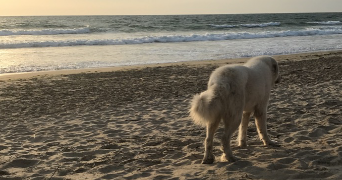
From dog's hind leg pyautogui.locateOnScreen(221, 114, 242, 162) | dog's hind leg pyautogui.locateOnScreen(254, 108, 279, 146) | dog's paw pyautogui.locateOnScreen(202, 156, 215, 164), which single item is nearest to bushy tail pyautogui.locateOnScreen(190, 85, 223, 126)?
A: dog's hind leg pyautogui.locateOnScreen(221, 114, 242, 162)

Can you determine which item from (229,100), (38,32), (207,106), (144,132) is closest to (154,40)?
(38,32)

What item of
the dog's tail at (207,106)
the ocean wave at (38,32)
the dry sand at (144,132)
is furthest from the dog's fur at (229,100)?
the ocean wave at (38,32)

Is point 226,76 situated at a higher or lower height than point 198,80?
higher

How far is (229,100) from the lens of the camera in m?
4.10

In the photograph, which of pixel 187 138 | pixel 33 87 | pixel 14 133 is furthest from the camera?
pixel 33 87

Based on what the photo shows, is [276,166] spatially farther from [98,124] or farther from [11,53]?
[11,53]

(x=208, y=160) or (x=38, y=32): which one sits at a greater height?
(x=38, y=32)

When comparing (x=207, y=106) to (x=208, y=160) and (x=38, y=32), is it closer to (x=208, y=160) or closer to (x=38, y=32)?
(x=208, y=160)

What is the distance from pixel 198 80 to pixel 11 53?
41.5 feet

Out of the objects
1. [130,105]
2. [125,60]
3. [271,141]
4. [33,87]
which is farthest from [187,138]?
[125,60]

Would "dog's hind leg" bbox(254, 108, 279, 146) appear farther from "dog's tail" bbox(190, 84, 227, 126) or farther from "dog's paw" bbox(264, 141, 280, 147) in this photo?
"dog's tail" bbox(190, 84, 227, 126)

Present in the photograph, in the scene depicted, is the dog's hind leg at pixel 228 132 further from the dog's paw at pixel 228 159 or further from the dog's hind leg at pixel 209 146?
the dog's hind leg at pixel 209 146

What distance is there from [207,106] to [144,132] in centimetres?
236

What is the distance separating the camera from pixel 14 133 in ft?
20.3
